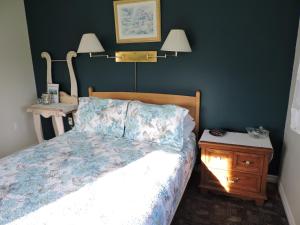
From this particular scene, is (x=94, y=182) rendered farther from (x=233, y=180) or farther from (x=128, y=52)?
(x=128, y=52)

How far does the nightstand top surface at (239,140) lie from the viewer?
82.1 inches

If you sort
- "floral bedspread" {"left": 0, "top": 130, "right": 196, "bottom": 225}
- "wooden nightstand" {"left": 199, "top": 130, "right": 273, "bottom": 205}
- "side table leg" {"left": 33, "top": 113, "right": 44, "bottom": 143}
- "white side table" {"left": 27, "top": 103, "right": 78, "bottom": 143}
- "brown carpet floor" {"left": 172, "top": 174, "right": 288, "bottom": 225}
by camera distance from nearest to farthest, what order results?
1. "floral bedspread" {"left": 0, "top": 130, "right": 196, "bottom": 225}
2. "brown carpet floor" {"left": 172, "top": 174, "right": 288, "bottom": 225}
3. "wooden nightstand" {"left": 199, "top": 130, "right": 273, "bottom": 205}
4. "white side table" {"left": 27, "top": 103, "right": 78, "bottom": 143}
5. "side table leg" {"left": 33, "top": 113, "right": 44, "bottom": 143}

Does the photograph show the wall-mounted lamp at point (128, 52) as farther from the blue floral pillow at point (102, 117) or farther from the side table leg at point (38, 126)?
the side table leg at point (38, 126)

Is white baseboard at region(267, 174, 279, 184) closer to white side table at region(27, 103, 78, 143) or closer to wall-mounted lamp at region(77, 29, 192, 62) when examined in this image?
wall-mounted lamp at region(77, 29, 192, 62)

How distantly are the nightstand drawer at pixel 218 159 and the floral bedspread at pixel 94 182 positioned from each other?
0.15m

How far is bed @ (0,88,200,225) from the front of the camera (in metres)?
1.23

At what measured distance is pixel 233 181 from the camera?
218 cm

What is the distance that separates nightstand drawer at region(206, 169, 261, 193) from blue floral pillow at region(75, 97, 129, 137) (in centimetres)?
100

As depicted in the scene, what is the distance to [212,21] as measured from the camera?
2.30m

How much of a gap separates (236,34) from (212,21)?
27cm

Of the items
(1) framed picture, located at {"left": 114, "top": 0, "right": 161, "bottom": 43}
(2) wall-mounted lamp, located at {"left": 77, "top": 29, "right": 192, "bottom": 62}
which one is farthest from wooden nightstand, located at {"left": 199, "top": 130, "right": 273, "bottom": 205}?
(1) framed picture, located at {"left": 114, "top": 0, "right": 161, "bottom": 43}

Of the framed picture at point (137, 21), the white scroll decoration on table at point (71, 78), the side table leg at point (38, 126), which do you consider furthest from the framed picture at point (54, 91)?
the framed picture at point (137, 21)

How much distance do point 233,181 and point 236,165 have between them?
0.17 m

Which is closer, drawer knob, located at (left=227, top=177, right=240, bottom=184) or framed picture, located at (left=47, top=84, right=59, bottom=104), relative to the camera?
drawer knob, located at (left=227, top=177, right=240, bottom=184)
